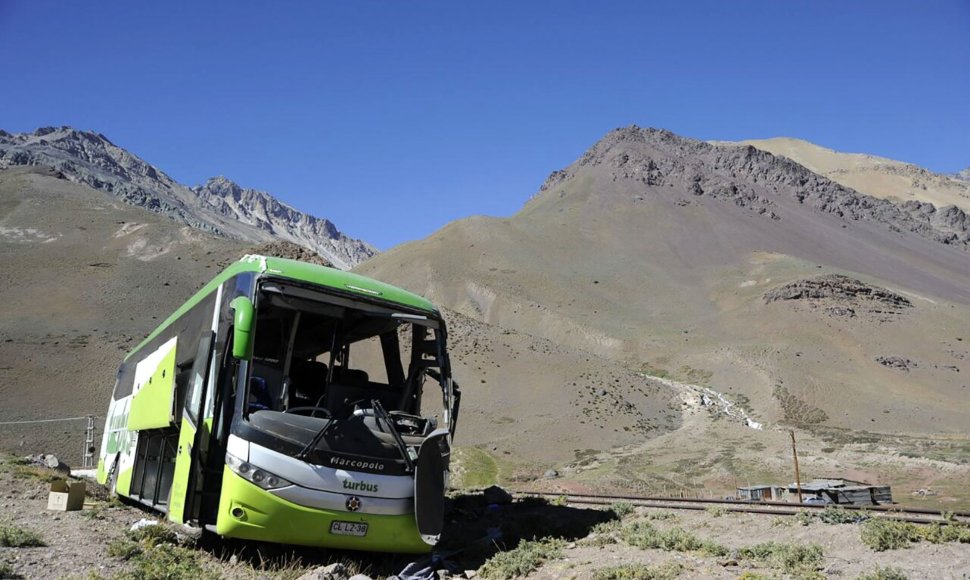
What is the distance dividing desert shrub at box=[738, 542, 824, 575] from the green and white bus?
159 inches

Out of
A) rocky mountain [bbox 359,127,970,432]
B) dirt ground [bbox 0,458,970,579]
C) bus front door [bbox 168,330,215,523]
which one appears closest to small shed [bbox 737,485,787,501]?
dirt ground [bbox 0,458,970,579]

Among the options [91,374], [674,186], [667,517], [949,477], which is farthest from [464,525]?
[674,186]

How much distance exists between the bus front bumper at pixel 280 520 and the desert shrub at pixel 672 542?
12.0 feet

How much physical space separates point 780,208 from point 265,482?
158m

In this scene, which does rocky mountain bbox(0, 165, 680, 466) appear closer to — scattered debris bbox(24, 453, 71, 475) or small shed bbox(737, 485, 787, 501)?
small shed bbox(737, 485, 787, 501)

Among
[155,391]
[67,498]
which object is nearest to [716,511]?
[155,391]

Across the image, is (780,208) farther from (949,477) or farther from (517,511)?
(517,511)

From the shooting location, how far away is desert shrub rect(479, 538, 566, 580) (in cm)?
915

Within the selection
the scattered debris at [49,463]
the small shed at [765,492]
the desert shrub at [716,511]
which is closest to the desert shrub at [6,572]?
the desert shrub at [716,511]

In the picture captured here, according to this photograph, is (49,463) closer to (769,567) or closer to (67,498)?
(67,498)

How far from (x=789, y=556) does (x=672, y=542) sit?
171 cm

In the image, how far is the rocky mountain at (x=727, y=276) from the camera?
2847 inches

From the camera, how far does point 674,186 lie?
154 metres

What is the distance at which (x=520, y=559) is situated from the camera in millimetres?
9414
